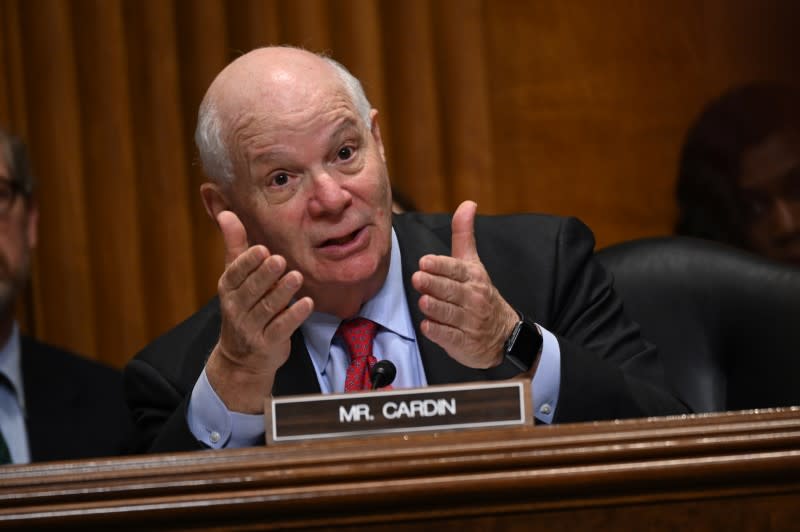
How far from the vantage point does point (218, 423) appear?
1703 mm

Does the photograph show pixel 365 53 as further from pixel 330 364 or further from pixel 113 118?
pixel 330 364

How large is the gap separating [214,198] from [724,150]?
1484 mm

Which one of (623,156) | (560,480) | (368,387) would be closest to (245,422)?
(368,387)

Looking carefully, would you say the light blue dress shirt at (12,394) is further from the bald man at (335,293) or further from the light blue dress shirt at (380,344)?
the light blue dress shirt at (380,344)

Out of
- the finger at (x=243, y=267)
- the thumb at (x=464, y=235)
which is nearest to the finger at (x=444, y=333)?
the thumb at (x=464, y=235)

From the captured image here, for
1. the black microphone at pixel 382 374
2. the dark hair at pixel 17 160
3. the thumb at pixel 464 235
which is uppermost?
the dark hair at pixel 17 160

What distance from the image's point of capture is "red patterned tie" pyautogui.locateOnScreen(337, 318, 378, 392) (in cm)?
182

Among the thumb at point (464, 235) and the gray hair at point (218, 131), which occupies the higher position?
the gray hair at point (218, 131)

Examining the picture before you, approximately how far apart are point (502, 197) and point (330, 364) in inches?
49.2

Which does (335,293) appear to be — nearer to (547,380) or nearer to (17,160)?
(547,380)

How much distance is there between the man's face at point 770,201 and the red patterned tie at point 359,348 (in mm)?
1393

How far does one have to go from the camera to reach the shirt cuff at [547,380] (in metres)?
1.66

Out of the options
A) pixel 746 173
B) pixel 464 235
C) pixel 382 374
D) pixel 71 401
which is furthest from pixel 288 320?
pixel 746 173

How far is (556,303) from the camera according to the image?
2.02 metres
